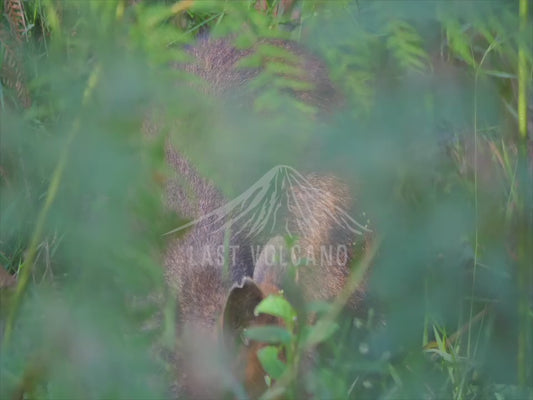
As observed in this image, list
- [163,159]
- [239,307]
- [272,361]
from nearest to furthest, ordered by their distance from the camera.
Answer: [163,159] < [272,361] < [239,307]

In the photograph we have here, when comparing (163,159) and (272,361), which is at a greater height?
(163,159)

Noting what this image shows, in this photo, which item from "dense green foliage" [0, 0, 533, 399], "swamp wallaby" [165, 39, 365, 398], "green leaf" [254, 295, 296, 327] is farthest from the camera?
Answer: "swamp wallaby" [165, 39, 365, 398]

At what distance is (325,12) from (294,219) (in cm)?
175

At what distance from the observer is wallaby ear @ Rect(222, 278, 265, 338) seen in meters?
1.82

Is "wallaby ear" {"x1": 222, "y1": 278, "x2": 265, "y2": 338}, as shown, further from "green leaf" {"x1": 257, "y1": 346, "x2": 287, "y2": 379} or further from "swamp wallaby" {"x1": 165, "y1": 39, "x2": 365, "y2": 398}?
"green leaf" {"x1": 257, "y1": 346, "x2": 287, "y2": 379}

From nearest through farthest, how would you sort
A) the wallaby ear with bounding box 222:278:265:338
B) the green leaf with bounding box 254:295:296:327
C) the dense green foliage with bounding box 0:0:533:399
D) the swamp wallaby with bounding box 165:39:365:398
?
the dense green foliage with bounding box 0:0:533:399
the green leaf with bounding box 254:295:296:327
the wallaby ear with bounding box 222:278:265:338
the swamp wallaby with bounding box 165:39:365:398

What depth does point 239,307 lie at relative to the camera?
78.3 inches

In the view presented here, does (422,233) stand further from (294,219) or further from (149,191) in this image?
(294,219)

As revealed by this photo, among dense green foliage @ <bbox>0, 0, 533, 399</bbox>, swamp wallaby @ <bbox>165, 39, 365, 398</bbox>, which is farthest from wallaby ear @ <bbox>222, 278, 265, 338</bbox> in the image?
dense green foliage @ <bbox>0, 0, 533, 399</bbox>

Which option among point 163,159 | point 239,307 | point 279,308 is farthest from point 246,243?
point 163,159

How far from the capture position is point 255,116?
110 centimetres

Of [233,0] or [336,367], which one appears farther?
[336,367]

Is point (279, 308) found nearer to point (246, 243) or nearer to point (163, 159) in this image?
point (163, 159)

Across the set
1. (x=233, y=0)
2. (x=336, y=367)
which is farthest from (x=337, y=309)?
(x=233, y=0)
